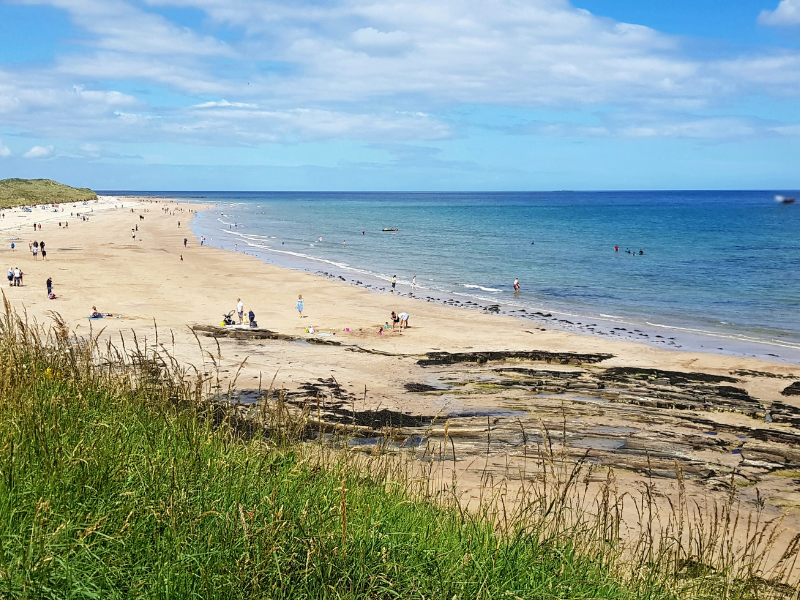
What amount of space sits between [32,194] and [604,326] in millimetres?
124032

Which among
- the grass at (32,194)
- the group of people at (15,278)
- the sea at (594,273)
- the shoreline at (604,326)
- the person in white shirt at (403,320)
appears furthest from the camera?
the grass at (32,194)

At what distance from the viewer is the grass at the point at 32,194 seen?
4348 inches

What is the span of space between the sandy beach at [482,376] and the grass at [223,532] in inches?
38.1

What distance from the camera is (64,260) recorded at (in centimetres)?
4331

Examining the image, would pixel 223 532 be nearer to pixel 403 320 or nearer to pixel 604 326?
pixel 403 320

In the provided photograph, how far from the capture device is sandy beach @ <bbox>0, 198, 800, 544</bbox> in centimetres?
1276

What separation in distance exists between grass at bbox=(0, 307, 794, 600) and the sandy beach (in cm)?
97

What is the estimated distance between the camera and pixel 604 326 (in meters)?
29.0

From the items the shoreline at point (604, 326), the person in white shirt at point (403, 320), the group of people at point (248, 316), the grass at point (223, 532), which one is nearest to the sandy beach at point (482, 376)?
the person in white shirt at point (403, 320)

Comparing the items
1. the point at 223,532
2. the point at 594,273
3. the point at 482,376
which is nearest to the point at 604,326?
the point at 482,376

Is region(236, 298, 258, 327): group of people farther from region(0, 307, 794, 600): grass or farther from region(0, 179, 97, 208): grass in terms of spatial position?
region(0, 179, 97, 208): grass

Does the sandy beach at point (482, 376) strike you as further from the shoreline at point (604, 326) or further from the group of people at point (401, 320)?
the shoreline at point (604, 326)

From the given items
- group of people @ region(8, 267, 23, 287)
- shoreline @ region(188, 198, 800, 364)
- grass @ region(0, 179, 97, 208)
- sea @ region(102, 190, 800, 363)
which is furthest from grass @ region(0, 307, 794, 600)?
grass @ region(0, 179, 97, 208)

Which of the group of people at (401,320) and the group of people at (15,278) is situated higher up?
the group of people at (15,278)
